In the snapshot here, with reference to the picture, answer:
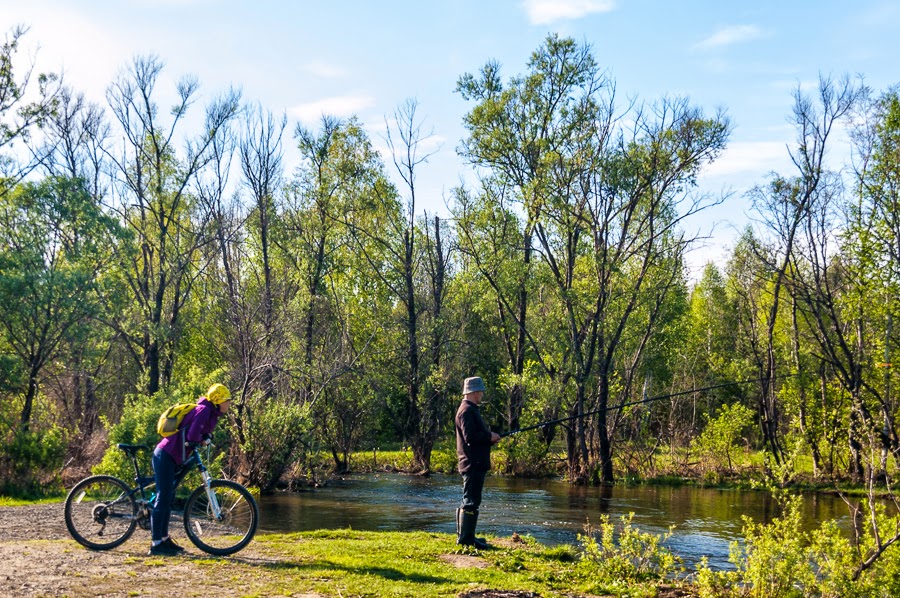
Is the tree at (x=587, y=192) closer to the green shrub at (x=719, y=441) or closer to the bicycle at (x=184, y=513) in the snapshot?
the green shrub at (x=719, y=441)

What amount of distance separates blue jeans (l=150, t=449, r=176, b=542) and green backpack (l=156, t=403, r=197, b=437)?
30 cm

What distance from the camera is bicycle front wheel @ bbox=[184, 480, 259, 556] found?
9438 millimetres

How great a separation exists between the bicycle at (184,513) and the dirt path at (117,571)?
7.4 inches

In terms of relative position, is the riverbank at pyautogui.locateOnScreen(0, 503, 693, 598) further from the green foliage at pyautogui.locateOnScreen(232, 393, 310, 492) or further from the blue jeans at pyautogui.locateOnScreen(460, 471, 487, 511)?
the green foliage at pyautogui.locateOnScreen(232, 393, 310, 492)

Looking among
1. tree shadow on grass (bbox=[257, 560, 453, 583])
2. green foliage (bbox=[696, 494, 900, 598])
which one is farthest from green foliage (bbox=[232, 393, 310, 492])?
green foliage (bbox=[696, 494, 900, 598])

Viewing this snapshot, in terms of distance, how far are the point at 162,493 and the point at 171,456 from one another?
0.42m

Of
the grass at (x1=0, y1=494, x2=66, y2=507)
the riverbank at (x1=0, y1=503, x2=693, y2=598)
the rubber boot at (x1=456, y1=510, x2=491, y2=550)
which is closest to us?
the riverbank at (x1=0, y1=503, x2=693, y2=598)

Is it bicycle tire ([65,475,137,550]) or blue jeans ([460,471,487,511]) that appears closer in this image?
bicycle tire ([65,475,137,550])

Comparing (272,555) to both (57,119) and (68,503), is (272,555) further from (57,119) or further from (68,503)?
(57,119)

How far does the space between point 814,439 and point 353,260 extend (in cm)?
2071

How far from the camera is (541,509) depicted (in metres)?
20.1

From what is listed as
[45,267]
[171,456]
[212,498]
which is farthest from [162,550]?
[45,267]

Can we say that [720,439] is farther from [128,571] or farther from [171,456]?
[128,571]

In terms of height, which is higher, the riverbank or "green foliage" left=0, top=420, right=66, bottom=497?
"green foliage" left=0, top=420, right=66, bottom=497
